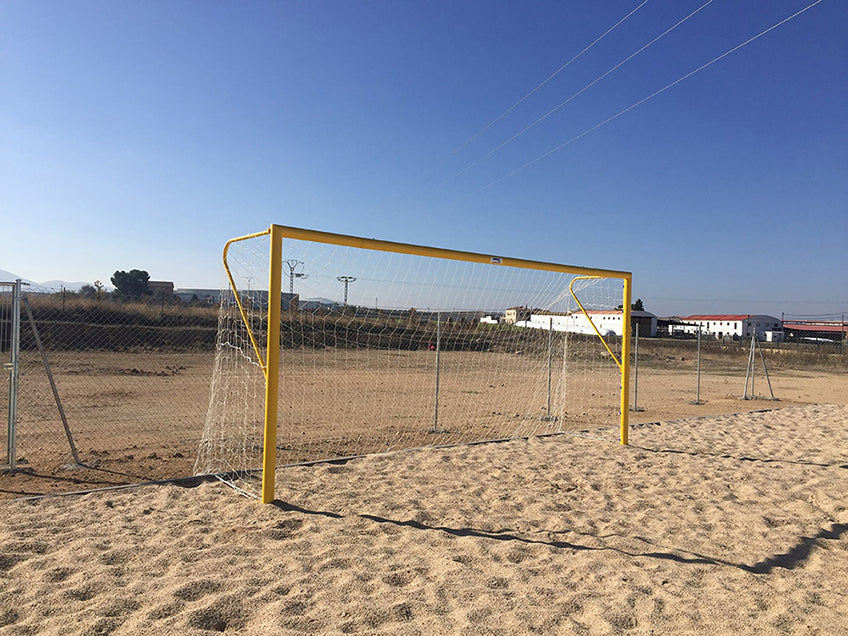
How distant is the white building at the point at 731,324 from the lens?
56.0 m

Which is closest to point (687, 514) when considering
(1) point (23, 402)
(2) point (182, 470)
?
(2) point (182, 470)

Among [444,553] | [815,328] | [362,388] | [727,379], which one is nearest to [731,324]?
[815,328]

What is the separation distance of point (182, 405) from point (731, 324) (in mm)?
61308

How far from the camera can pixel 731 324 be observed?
5731cm

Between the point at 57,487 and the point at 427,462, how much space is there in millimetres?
3792

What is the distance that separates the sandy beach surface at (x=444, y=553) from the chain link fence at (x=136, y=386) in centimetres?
127

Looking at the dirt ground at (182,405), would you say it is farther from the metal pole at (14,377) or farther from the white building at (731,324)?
the white building at (731,324)

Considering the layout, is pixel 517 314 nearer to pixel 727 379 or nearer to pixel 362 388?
pixel 362 388

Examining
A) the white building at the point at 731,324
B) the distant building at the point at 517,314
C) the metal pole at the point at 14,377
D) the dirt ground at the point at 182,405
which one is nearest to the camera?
the metal pole at the point at 14,377

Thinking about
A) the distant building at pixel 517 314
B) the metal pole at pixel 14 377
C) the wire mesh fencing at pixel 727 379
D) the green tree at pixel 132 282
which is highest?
the green tree at pixel 132 282

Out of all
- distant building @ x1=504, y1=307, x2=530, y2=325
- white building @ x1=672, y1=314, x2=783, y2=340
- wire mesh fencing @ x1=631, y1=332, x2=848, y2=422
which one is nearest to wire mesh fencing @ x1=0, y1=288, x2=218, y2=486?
distant building @ x1=504, y1=307, x2=530, y2=325

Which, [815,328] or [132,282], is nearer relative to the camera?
[132,282]

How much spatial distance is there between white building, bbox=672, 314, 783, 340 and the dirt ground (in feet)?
128

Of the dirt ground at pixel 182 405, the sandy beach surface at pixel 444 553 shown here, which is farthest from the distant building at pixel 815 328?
the sandy beach surface at pixel 444 553
